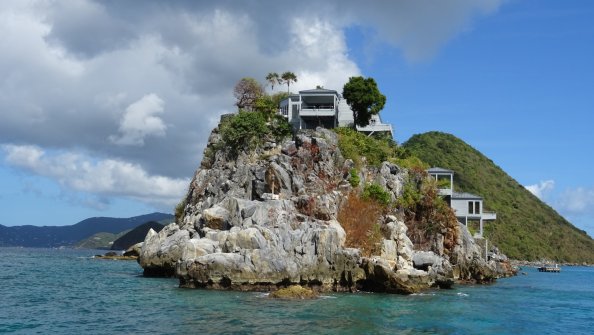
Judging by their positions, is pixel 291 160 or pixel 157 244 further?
pixel 291 160

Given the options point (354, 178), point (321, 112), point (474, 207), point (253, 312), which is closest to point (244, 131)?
point (321, 112)

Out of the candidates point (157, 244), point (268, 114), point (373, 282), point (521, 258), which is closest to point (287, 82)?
point (268, 114)

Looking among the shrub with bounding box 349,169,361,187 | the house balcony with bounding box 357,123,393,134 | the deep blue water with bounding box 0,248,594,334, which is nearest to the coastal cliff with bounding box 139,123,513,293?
the shrub with bounding box 349,169,361,187

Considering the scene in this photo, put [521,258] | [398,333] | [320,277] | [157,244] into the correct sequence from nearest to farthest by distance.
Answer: [398,333]
[320,277]
[157,244]
[521,258]

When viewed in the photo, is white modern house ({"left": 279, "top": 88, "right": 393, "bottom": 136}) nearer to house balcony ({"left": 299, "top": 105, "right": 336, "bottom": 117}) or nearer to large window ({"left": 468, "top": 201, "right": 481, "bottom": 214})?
house balcony ({"left": 299, "top": 105, "right": 336, "bottom": 117})

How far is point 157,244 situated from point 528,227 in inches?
5352

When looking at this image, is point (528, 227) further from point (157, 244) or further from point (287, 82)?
point (157, 244)

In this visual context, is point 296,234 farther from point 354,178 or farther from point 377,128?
point 377,128

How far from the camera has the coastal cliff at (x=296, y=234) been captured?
1615 inches

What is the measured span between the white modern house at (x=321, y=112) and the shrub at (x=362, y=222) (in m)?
Answer: 19.4

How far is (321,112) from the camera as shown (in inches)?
2891

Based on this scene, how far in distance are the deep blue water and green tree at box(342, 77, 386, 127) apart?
31155mm

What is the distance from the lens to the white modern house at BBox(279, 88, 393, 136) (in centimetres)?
7400

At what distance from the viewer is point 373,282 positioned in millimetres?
43625
